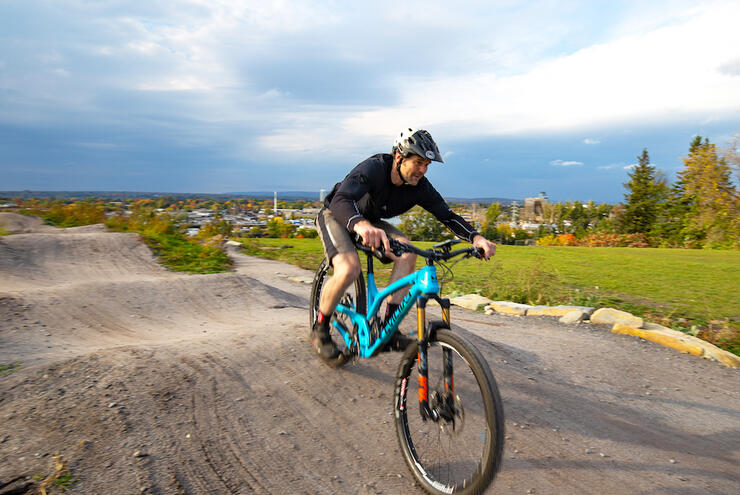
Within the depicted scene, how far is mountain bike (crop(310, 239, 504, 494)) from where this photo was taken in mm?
2566

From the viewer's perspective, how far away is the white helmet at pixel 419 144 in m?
3.54

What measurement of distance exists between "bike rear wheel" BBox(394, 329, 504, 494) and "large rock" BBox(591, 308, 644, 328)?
16.3 ft

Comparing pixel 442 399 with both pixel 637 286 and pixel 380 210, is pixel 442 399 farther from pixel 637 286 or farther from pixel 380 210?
pixel 637 286

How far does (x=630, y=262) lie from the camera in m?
13.9

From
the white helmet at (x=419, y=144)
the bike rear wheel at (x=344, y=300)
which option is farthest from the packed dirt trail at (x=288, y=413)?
the white helmet at (x=419, y=144)

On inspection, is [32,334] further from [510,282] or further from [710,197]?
[710,197]

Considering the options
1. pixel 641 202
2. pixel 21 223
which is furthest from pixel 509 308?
pixel 641 202

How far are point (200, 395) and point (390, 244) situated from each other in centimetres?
201

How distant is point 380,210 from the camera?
4273mm

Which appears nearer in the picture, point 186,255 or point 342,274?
point 342,274

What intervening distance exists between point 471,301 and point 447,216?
537 centimetres

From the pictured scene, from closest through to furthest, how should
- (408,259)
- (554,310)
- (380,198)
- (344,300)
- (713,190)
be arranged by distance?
1. (408,259)
2. (380,198)
3. (344,300)
4. (554,310)
5. (713,190)

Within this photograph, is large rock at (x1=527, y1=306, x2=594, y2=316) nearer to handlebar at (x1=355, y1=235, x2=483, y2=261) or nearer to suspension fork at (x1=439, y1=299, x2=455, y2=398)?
handlebar at (x1=355, y1=235, x2=483, y2=261)

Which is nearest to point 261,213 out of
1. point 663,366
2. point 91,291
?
point 91,291
